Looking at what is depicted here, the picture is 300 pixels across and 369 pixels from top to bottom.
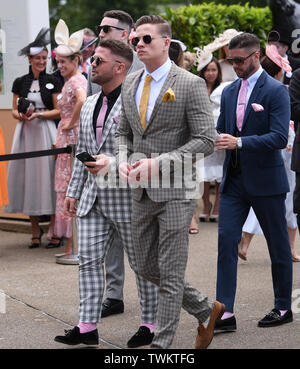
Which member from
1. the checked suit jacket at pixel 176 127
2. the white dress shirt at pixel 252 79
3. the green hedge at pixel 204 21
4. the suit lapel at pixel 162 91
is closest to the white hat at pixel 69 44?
the white dress shirt at pixel 252 79

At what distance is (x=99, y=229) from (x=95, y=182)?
1.00ft

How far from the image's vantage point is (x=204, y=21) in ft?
42.2

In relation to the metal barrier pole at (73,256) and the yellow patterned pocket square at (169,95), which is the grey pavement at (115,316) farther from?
the yellow patterned pocket square at (169,95)

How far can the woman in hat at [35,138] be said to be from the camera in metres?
8.90

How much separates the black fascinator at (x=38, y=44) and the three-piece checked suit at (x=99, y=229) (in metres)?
3.49

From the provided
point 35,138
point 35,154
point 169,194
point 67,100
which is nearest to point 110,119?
point 169,194

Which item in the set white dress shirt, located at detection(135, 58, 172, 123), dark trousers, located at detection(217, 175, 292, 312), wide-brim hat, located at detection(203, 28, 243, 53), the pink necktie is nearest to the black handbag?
wide-brim hat, located at detection(203, 28, 243, 53)

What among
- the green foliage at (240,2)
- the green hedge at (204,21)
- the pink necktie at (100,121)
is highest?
the green foliage at (240,2)

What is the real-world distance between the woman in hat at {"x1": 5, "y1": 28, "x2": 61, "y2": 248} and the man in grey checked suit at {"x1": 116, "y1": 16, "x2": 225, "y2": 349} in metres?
3.98

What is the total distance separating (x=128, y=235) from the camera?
5473 mm

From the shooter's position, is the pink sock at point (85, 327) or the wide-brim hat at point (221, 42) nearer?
the pink sock at point (85, 327)
